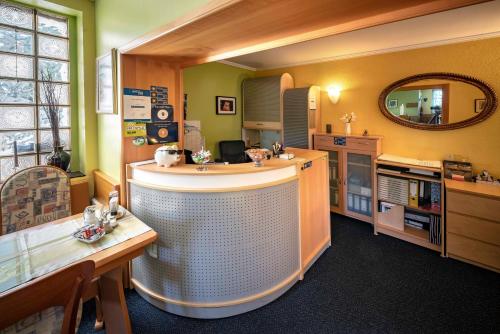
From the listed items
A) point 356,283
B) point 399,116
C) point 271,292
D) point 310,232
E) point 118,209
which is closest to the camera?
point 118,209

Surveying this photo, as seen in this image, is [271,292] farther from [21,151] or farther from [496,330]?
[21,151]

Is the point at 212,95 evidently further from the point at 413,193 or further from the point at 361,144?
the point at 413,193

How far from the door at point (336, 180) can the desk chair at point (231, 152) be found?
4.63 ft

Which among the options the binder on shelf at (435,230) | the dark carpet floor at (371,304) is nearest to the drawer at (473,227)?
the binder on shelf at (435,230)

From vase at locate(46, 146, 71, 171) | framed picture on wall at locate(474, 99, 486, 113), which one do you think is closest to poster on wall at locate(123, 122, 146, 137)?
vase at locate(46, 146, 71, 171)

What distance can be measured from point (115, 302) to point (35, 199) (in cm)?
108

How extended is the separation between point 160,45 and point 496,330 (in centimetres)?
322

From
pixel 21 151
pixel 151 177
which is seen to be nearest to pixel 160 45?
pixel 151 177

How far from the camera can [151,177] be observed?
206 cm

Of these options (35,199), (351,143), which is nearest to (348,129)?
(351,143)

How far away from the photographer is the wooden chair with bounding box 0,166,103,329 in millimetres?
1864

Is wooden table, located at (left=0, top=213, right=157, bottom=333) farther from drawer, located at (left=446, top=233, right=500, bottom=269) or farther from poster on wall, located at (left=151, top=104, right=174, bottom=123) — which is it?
drawer, located at (left=446, top=233, right=500, bottom=269)

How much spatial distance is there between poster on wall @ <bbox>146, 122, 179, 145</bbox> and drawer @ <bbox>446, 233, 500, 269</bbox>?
3.13 m

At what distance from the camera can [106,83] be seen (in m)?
2.38
